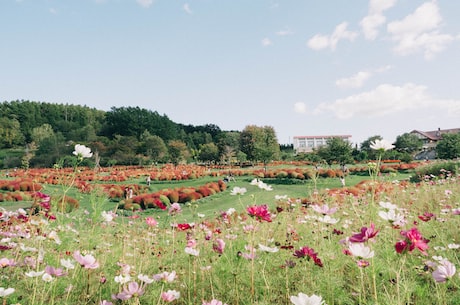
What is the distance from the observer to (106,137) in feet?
109

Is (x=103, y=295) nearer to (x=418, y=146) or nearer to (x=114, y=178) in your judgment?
(x=114, y=178)

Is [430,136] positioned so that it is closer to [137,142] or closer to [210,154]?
[210,154]

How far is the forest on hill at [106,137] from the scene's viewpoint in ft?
83.7

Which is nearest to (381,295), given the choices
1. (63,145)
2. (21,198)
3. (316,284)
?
(316,284)

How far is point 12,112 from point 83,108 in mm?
14307

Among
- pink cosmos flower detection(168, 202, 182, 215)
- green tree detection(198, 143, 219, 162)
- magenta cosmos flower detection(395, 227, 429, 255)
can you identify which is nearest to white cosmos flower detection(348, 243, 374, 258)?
magenta cosmos flower detection(395, 227, 429, 255)

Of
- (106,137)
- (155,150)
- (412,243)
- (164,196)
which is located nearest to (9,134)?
(106,137)

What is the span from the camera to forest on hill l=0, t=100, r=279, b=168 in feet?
83.7

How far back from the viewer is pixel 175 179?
15148 millimetres

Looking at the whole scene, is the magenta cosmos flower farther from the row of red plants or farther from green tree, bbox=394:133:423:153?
green tree, bbox=394:133:423:153

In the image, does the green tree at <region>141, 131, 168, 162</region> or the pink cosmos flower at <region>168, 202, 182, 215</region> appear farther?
the green tree at <region>141, 131, 168, 162</region>

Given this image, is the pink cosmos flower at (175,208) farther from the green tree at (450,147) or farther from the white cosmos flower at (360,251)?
the green tree at (450,147)

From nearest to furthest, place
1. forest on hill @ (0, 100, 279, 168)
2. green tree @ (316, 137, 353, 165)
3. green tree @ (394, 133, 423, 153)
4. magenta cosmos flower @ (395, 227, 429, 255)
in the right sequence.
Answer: magenta cosmos flower @ (395, 227, 429, 255) → green tree @ (316, 137, 353, 165) → forest on hill @ (0, 100, 279, 168) → green tree @ (394, 133, 423, 153)

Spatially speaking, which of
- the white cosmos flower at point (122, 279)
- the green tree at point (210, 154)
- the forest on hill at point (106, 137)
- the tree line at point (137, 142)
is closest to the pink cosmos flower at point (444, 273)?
the white cosmos flower at point (122, 279)
